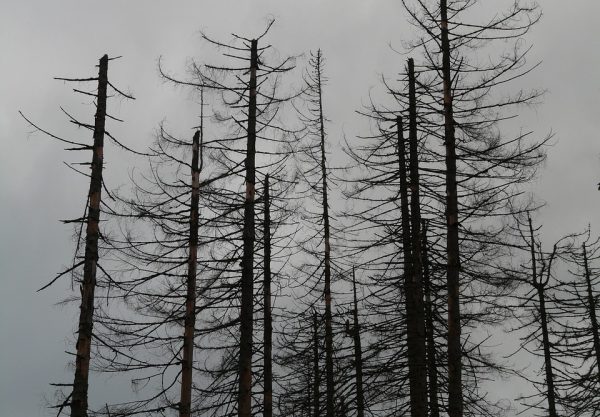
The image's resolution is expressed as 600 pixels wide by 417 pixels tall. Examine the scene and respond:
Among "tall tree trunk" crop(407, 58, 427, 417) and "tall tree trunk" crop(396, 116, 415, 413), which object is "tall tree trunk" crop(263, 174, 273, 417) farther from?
"tall tree trunk" crop(407, 58, 427, 417)

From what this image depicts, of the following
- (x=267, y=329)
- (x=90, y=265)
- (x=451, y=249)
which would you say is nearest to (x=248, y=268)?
(x=90, y=265)

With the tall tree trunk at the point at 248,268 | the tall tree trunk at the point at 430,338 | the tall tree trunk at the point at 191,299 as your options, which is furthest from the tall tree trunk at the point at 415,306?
the tall tree trunk at the point at 191,299

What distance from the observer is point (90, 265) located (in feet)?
29.7

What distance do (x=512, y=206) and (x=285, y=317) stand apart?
8.61 meters

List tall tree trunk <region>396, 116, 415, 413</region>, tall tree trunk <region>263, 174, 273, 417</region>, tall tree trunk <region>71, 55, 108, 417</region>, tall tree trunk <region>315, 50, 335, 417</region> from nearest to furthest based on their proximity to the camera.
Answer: tall tree trunk <region>71, 55, 108, 417</region> < tall tree trunk <region>396, 116, 415, 413</region> < tall tree trunk <region>263, 174, 273, 417</region> < tall tree trunk <region>315, 50, 335, 417</region>

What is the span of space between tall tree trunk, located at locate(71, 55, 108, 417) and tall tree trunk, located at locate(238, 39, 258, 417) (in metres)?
3.10

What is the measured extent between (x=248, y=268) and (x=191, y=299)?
5.09ft

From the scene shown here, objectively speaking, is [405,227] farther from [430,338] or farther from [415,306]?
[430,338]

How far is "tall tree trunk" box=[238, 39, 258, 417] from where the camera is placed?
10.9 metres

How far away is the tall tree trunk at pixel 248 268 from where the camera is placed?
10852 millimetres

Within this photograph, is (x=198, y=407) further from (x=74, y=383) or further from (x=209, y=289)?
(x=74, y=383)

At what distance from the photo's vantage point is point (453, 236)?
9.27 meters

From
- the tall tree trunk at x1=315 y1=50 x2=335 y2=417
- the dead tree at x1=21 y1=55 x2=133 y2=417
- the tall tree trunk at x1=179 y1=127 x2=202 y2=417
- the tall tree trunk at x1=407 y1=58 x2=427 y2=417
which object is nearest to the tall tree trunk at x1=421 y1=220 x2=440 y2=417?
the tall tree trunk at x1=407 y1=58 x2=427 y2=417

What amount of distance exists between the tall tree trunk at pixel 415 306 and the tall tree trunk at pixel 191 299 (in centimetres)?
452
